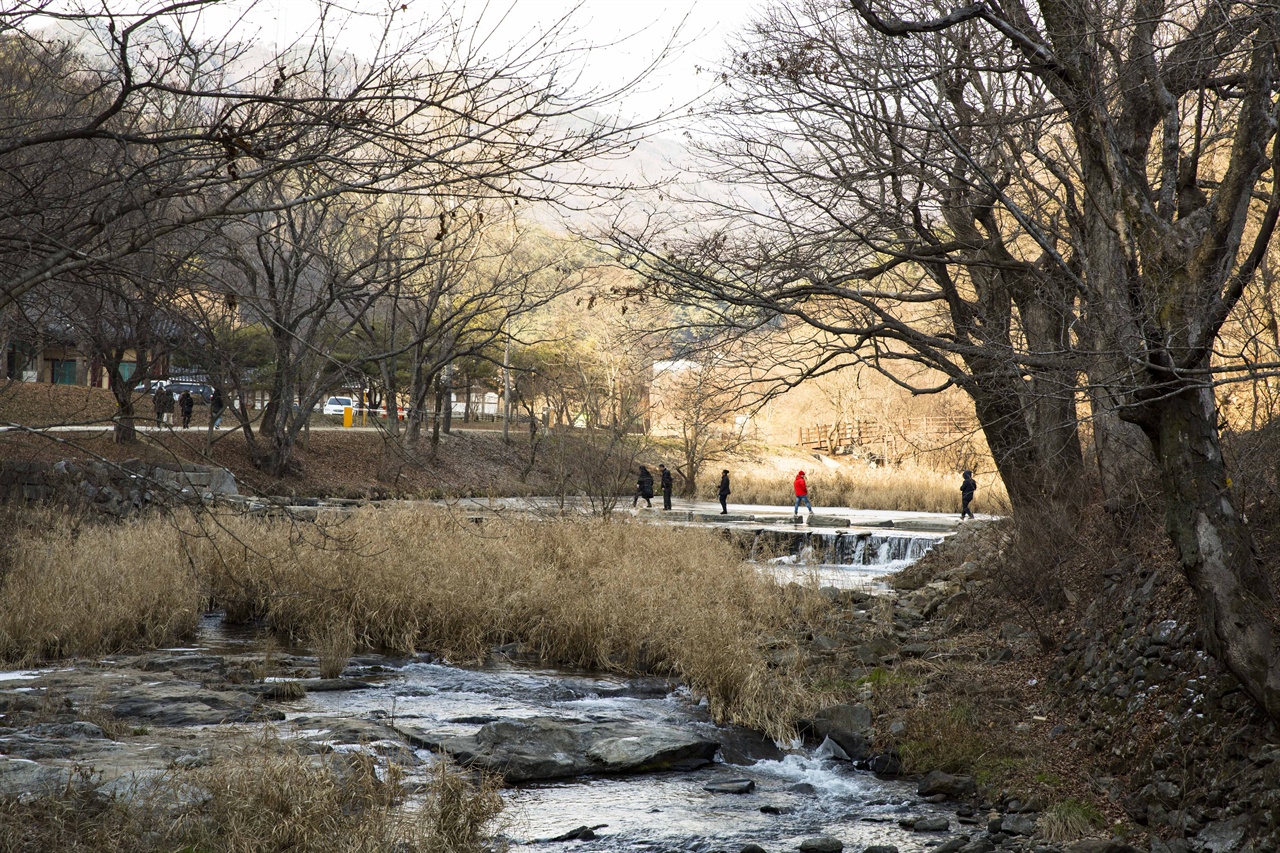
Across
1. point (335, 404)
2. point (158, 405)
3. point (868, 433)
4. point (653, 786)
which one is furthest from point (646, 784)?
point (335, 404)

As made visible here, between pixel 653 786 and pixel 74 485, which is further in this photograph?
pixel 74 485

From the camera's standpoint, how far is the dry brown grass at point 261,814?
4.69 m

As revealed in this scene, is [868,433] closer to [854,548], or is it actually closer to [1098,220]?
[854,548]

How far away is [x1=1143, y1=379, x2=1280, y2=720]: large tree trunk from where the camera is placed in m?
5.87

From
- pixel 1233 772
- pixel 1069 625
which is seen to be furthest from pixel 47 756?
pixel 1069 625

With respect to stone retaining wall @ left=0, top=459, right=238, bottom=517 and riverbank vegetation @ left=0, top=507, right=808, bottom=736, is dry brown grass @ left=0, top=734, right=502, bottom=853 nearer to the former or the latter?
riverbank vegetation @ left=0, top=507, right=808, bottom=736

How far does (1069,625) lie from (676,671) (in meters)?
3.73

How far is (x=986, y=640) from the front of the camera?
1012 cm

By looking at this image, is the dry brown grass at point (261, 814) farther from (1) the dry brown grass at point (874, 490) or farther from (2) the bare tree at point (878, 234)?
(1) the dry brown grass at point (874, 490)

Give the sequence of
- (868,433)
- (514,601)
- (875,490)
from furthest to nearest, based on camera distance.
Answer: (868,433) < (875,490) < (514,601)

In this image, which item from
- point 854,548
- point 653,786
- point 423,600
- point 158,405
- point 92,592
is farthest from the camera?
point 854,548

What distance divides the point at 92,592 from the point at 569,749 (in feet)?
18.0

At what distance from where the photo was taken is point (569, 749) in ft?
24.3

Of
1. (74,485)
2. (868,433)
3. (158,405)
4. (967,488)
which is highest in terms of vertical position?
(868,433)
